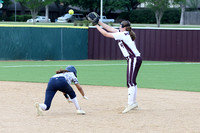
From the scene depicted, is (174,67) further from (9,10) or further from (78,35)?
(9,10)

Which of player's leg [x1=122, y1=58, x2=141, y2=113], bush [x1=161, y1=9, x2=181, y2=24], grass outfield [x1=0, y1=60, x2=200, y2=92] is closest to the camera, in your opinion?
player's leg [x1=122, y1=58, x2=141, y2=113]

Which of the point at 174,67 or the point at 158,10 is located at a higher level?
the point at 158,10

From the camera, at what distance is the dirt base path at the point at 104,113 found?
8031 millimetres

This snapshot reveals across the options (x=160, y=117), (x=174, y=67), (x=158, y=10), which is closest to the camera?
(x=160, y=117)

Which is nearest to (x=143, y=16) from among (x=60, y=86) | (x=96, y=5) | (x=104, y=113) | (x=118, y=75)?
(x=96, y=5)

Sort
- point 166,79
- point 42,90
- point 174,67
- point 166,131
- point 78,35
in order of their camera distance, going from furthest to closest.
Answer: point 78,35
point 174,67
point 166,79
point 42,90
point 166,131

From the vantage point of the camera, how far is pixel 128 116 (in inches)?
368

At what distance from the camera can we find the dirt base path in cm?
803

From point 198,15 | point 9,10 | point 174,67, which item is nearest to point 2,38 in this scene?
point 174,67

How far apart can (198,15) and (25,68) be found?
45485 mm

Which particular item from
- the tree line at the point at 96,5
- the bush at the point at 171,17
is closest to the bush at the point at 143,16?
the bush at the point at 171,17

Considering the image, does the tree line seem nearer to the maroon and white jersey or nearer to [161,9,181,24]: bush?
[161,9,181,24]: bush

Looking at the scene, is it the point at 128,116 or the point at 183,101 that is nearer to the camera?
the point at 128,116

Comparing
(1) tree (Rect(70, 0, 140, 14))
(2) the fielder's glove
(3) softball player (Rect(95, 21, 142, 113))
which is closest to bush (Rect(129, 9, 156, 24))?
(1) tree (Rect(70, 0, 140, 14))
